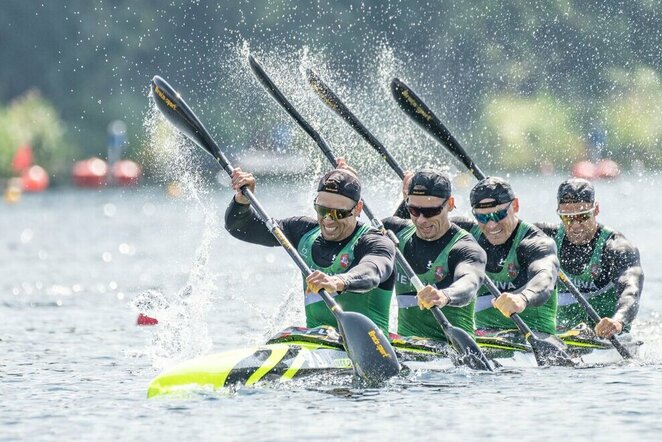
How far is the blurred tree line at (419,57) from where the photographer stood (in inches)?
1933

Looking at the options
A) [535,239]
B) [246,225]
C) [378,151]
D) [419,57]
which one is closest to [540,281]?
[535,239]

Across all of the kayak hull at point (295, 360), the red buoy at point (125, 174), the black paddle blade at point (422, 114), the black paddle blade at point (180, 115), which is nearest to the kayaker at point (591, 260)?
the kayak hull at point (295, 360)

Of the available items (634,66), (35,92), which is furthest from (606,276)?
(35,92)

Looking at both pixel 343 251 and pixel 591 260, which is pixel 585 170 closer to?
pixel 591 260

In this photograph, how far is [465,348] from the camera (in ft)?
42.3

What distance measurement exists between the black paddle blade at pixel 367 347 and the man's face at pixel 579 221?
10.5 feet

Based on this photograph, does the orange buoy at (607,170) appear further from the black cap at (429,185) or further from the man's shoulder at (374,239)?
the man's shoulder at (374,239)

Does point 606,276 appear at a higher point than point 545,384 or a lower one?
higher

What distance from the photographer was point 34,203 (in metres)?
55.8

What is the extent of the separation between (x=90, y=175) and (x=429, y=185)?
53280 millimetres

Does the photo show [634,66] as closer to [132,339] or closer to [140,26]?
[140,26]

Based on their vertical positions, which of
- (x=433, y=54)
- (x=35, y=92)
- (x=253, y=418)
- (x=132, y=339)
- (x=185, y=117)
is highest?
(x=35, y=92)

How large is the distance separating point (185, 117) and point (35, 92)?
6161cm

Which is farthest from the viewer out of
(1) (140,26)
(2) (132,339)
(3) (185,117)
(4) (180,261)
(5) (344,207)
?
(1) (140,26)
